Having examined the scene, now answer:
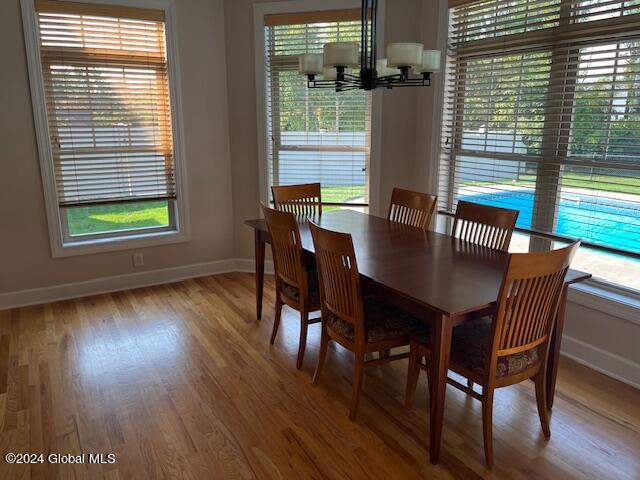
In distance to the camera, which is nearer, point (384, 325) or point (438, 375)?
point (438, 375)

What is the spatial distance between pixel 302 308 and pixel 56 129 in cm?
256

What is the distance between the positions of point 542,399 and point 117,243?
3.53 m

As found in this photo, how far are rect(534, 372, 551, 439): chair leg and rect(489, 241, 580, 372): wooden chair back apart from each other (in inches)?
7.2

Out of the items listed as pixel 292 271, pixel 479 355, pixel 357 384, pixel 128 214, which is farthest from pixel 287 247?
pixel 128 214

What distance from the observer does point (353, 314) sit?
236 cm

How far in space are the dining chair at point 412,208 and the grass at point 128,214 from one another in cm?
88

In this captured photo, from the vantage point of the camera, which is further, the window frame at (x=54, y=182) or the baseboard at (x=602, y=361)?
the window frame at (x=54, y=182)

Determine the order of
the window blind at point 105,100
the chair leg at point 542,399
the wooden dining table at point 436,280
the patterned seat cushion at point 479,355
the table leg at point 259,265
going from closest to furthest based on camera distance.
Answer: the wooden dining table at point 436,280 < the patterned seat cushion at point 479,355 < the chair leg at point 542,399 < the table leg at point 259,265 < the window blind at point 105,100

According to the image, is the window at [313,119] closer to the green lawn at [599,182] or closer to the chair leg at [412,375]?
the green lawn at [599,182]

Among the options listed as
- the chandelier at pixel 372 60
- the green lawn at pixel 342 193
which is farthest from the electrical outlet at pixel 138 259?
the chandelier at pixel 372 60

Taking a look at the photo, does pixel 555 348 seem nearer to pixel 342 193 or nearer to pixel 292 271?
pixel 292 271

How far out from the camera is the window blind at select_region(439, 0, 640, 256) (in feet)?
9.11

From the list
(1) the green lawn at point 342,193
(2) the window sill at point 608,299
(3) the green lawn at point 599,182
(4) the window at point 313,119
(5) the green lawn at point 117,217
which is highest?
(4) the window at point 313,119

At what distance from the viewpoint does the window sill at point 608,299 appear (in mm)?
2781
